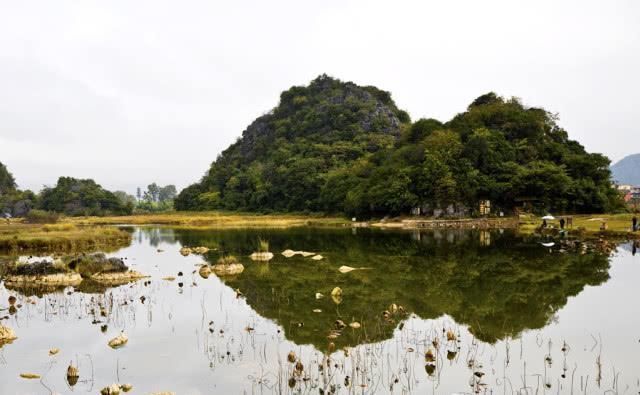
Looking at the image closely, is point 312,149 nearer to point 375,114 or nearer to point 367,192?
point 375,114

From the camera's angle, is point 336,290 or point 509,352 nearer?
point 509,352

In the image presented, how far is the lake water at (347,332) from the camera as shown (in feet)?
40.7

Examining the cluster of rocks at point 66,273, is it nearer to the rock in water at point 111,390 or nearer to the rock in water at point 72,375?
the rock in water at point 72,375

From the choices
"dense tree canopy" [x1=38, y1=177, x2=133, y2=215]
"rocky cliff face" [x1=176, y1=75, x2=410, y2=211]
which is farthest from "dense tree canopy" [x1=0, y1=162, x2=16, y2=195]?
"rocky cliff face" [x1=176, y1=75, x2=410, y2=211]

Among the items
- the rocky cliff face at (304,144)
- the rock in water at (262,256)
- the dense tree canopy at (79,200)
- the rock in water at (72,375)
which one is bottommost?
the rock in water at (72,375)

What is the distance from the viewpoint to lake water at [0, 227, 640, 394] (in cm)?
1241

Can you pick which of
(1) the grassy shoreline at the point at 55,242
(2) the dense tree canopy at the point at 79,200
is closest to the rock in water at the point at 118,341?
(1) the grassy shoreline at the point at 55,242

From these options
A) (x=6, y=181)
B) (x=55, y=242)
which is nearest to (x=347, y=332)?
(x=55, y=242)

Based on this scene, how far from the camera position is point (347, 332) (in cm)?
1645

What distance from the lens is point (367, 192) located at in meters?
92.3

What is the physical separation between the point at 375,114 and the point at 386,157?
56.0 m

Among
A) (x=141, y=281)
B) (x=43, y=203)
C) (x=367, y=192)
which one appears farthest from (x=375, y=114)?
(x=141, y=281)

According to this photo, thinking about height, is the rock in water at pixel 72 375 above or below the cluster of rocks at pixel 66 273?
below

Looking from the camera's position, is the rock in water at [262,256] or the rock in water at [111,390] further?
the rock in water at [262,256]
